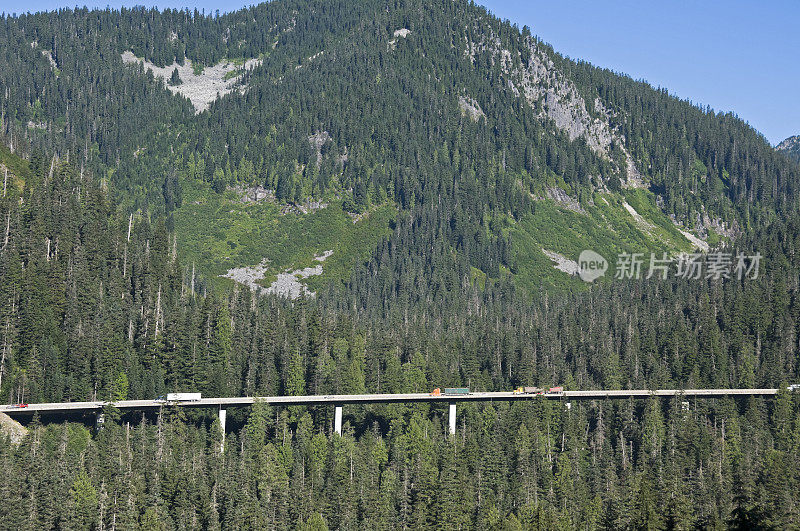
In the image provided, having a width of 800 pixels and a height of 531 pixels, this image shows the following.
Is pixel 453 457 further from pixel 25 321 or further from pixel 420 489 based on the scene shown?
pixel 25 321

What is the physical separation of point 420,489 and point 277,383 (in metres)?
46.7

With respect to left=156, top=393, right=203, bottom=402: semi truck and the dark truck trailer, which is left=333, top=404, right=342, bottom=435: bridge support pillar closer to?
left=156, top=393, right=203, bottom=402: semi truck

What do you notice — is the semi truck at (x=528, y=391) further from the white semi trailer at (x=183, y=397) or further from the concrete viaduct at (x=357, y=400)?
the white semi trailer at (x=183, y=397)

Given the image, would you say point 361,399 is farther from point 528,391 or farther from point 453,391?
Result: point 528,391

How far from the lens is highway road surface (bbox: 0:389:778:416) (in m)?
146

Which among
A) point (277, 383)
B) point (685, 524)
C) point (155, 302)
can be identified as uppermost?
point (155, 302)

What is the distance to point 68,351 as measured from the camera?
163375 mm

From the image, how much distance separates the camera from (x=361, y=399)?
16738 cm

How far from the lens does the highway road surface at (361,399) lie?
145875mm

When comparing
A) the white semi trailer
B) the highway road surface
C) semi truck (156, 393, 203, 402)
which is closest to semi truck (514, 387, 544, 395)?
the highway road surface

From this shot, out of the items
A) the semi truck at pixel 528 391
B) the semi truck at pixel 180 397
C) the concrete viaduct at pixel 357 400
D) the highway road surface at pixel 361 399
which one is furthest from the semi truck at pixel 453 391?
the semi truck at pixel 180 397

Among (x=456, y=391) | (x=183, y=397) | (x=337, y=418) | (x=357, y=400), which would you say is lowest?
(x=337, y=418)

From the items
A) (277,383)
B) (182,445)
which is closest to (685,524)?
(182,445)

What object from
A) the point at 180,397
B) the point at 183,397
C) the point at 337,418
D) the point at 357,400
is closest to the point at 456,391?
the point at 357,400
